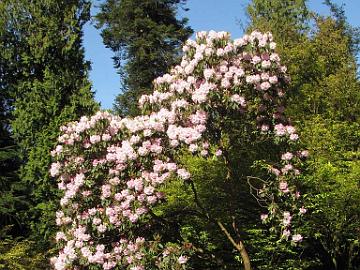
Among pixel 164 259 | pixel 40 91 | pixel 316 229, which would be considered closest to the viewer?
pixel 164 259

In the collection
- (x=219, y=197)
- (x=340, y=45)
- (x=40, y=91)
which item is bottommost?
(x=219, y=197)

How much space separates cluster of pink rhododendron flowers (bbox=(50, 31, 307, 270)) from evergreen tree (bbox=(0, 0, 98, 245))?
23.4 feet

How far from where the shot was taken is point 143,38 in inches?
929

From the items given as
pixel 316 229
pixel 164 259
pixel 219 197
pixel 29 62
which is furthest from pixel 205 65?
pixel 29 62

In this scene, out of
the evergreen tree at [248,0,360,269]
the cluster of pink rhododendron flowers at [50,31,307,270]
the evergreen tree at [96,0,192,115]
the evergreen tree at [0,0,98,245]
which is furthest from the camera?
the evergreen tree at [96,0,192,115]

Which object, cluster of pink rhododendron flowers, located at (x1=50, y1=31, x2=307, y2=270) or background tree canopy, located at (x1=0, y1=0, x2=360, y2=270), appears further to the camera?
background tree canopy, located at (x1=0, y1=0, x2=360, y2=270)

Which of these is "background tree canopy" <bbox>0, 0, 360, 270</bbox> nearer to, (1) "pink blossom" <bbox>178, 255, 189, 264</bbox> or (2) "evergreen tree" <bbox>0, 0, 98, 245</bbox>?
(2) "evergreen tree" <bbox>0, 0, 98, 245</bbox>

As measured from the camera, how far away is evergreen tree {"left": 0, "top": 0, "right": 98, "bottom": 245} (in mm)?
14367

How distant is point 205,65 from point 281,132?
1.43 metres

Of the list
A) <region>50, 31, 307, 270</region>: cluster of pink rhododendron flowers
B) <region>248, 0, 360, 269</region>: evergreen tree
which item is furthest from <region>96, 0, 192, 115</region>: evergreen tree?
<region>50, 31, 307, 270</region>: cluster of pink rhododendron flowers

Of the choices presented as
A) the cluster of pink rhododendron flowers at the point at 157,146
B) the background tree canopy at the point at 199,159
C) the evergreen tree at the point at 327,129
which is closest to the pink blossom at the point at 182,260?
the cluster of pink rhododendron flowers at the point at 157,146

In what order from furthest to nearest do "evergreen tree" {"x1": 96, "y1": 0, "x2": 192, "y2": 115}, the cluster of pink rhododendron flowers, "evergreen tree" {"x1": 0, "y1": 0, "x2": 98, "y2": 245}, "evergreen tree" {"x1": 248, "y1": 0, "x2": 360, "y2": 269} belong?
"evergreen tree" {"x1": 96, "y1": 0, "x2": 192, "y2": 115} < "evergreen tree" {"x1": 0, "y1": 0, "x2": 98, "y2": 245} < "evergreen tree" {"x1": 248, "y1": 0, "x2": 360, "y2": 269} < the cluster of pink rhododendron flowers

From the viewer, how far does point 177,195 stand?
11.8 meters

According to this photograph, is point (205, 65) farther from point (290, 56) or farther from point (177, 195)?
point (290, 56)
